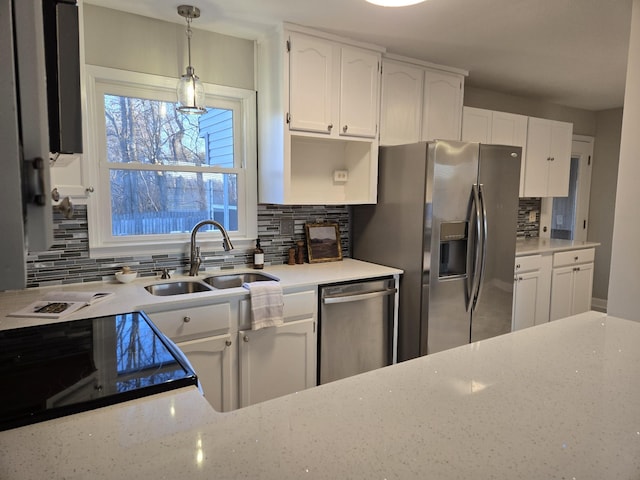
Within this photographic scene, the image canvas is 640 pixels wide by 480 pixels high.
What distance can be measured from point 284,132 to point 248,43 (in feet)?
2.37

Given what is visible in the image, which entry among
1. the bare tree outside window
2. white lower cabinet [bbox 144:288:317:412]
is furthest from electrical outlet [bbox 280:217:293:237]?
white lower cabinet [bbox 144:288:317:412]

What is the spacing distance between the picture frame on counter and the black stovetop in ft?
5.41

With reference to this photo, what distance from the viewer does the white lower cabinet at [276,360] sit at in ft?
7.34

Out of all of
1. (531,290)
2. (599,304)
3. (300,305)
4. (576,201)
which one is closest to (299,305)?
(300,305)

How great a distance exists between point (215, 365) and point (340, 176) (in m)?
1.68

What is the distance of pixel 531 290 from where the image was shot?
3.66 m

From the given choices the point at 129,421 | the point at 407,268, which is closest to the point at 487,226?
the point at 407,268

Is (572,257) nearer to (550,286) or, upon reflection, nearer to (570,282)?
(570,282)

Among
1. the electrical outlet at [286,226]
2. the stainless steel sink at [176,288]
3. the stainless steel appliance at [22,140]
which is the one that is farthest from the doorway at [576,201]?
the stainless steel appliance at [22,140]

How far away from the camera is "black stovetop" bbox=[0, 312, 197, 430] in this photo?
3.06 ft

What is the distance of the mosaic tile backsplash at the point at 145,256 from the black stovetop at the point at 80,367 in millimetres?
538

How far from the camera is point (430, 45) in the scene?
287 cm

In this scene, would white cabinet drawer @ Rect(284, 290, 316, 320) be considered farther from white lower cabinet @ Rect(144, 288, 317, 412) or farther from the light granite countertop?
the light granite countertop

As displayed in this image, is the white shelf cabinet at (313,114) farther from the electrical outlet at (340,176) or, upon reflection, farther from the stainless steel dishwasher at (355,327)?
the stainless steel dishwasher at (355,327)
